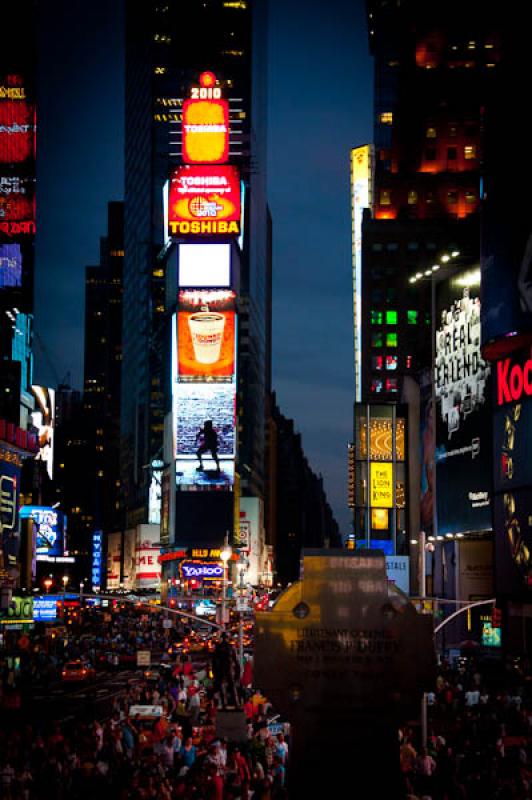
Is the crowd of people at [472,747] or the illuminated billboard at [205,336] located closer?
the crowd of people at [472,747]

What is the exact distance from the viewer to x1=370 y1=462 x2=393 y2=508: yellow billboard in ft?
270

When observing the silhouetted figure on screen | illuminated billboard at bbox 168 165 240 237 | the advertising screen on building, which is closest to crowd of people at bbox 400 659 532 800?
the advertising screen on building

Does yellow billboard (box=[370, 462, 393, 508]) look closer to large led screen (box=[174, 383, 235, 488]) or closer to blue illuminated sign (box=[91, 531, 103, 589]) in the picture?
large led screen (box=[174, 383, 235, 488])

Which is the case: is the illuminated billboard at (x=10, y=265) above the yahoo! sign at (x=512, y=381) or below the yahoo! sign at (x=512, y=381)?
above

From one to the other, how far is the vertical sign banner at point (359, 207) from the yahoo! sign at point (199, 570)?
2432cm

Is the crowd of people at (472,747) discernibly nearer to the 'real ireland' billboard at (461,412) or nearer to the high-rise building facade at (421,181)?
the 'real ireland' billboard at (461,412)

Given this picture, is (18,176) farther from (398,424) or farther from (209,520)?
(209,520)

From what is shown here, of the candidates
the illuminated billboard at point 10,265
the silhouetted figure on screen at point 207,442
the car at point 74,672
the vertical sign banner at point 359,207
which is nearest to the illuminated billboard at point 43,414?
the silhouetted figure on screen at point 207,442

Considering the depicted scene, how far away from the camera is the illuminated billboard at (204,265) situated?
13362cm

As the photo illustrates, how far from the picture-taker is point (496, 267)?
54125mm

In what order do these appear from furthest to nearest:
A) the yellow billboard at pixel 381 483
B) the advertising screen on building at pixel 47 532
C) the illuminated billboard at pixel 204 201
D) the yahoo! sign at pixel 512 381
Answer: the illuminated billboard at pixel 204 201 → the advertising screen on building at pixel 47 532 → the yellow billboard at pixel 381 483 → the yahoo! sign at pixel 512 381

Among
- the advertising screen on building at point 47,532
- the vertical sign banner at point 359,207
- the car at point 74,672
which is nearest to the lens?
the car at point 74,672

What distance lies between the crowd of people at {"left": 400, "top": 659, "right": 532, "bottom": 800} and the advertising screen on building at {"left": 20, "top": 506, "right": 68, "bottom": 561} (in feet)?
261

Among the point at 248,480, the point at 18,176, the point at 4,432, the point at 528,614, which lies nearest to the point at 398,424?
the point at 4,432
